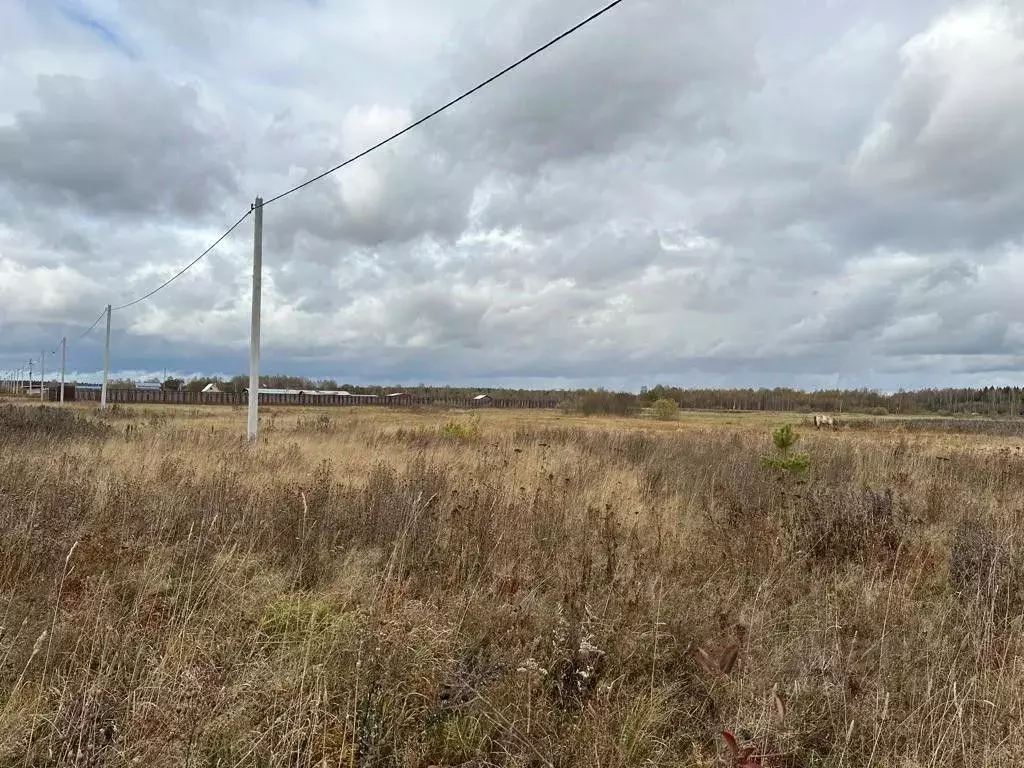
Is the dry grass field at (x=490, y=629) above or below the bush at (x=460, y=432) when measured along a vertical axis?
below

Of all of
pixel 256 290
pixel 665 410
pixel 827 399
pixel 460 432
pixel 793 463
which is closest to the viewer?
pixel 793 463

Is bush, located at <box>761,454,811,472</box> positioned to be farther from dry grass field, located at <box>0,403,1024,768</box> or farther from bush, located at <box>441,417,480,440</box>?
bush, located at <box>441,417,480,440</box>

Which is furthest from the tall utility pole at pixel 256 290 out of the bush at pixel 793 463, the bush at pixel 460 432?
the bush at pixel 793 463

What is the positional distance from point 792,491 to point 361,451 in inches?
311

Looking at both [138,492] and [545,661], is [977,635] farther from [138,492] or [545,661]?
[138,492]

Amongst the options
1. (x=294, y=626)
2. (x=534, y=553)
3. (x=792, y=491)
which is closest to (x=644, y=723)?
(x=294, y=626)

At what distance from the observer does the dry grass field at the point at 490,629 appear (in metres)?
2.63

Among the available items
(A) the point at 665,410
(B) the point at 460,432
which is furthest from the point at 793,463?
(A) the point at 665,410

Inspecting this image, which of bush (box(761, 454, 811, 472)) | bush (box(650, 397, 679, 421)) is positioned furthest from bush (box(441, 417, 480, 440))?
bush (box(650, 397, 679, 421))

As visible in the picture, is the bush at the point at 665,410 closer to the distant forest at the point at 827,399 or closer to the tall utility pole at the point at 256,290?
the distant forest at the point at 827,399

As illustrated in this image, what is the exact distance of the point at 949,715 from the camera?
2996 millimetres

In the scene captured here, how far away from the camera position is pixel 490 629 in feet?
12.1

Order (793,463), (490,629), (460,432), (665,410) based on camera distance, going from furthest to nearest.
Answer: (665,410), (460,432), (793,463), (490,629)

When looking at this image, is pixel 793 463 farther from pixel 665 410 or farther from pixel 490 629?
pixel 665 410
